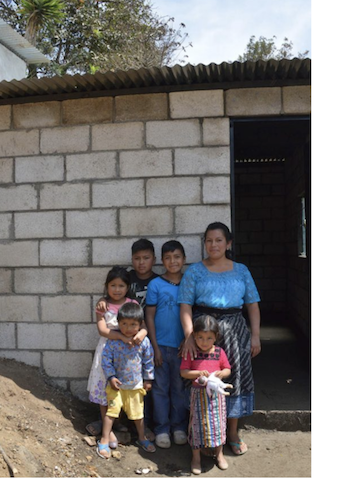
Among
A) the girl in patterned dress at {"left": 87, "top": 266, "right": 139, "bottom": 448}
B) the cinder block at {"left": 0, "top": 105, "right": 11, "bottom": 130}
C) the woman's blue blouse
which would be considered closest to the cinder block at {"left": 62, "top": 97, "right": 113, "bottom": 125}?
the cinder block at {"left": 0, "top": 105, "right": 11, "bottom": 130}

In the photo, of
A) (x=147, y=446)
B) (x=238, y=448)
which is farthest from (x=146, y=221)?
(x=238, y=448)

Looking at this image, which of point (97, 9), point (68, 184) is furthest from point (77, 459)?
point (97, 9)

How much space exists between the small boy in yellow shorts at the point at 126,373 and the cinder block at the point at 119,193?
1.12m

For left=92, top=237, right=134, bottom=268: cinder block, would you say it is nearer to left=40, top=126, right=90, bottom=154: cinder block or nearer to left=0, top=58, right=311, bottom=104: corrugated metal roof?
left=40, top=126, right=90, bottom=154: cinder block

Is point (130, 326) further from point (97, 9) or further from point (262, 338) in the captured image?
point (97, 9)

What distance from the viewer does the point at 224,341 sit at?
374 centimetres

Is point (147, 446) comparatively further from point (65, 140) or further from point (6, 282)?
point (65, 140)

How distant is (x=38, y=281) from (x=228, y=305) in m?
1.91

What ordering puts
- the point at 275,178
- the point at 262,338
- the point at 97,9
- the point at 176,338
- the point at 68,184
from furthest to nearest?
1. the point at 97,9
2. the point at 275,178
3. the point at 262,338
4. the point at 68,184
5. the point at 176,338

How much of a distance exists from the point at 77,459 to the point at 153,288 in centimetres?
139

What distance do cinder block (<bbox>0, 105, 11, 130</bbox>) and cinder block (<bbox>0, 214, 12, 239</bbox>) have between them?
87 cm

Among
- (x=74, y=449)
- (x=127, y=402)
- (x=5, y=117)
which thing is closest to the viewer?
(x=74, y=449)

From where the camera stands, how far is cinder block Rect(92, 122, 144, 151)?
450 cm

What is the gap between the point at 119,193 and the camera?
4.51 m
